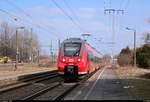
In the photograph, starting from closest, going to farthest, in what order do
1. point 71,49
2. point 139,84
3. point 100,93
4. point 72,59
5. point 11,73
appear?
point 100,93 < point 139,84 < point 72,59 < point 71,49 < point 11,73

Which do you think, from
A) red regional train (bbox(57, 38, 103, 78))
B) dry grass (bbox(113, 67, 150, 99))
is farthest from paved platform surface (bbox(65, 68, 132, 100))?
red regional train (bbox(57, 38, 103, 78))

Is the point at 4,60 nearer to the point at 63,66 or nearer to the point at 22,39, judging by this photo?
the point at 22,39

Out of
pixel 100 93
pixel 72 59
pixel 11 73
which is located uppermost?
pixel 72 59

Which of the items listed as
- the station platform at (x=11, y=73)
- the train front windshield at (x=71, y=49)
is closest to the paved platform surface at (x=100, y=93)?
the train front windshield at (x=71, y=49)

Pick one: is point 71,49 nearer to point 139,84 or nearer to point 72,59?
point 72,59

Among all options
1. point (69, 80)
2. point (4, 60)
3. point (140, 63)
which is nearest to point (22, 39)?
point (4, 60)

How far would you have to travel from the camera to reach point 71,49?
30641 mm

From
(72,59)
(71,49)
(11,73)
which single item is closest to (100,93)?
(72,59)

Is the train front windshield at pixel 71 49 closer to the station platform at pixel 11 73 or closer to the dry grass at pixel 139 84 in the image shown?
the dry grass at pixel 139 84

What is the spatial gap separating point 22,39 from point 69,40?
9212cm

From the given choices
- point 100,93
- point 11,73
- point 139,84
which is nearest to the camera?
point 100,93

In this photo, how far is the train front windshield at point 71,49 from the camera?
30.5 metres

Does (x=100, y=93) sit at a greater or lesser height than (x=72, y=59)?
Answer: lesser

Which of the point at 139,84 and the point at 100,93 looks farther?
the point at 139,84
